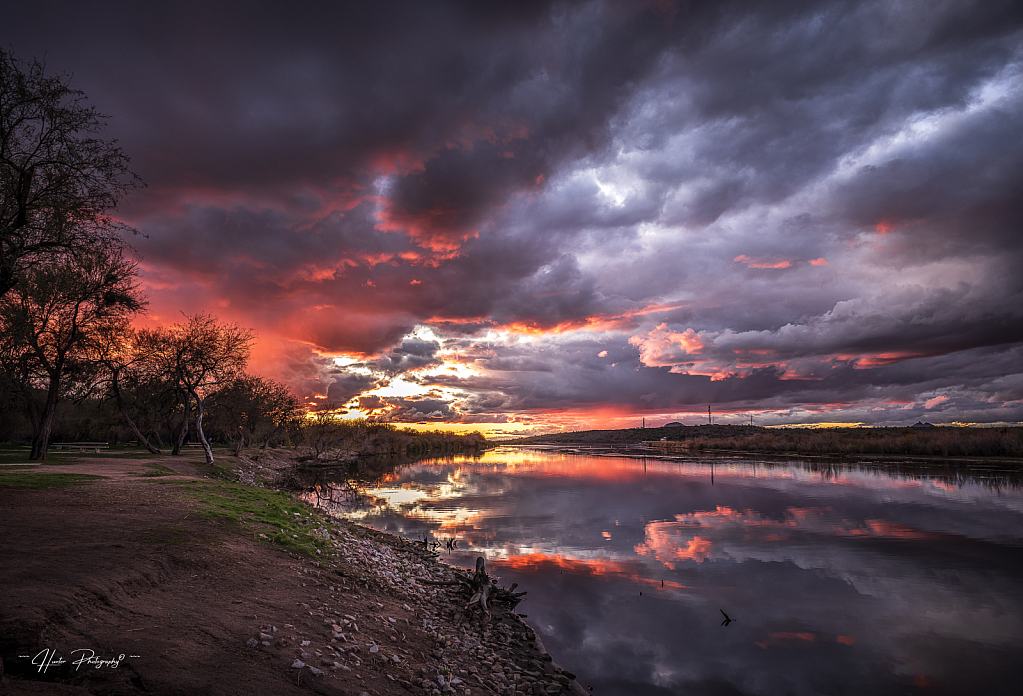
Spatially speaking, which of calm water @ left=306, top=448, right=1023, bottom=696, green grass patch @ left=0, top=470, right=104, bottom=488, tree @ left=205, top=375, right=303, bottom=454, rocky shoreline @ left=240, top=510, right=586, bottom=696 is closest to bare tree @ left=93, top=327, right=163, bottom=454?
tree @ left=205, top=375, right=303, bottom=454

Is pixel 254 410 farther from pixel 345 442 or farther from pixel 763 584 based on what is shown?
pixel 763 584

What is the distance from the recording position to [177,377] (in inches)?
1619

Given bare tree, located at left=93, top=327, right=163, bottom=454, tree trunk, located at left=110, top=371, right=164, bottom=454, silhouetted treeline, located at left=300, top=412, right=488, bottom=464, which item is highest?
bare tree, located at left=93, top=327, right=163, bottom=454

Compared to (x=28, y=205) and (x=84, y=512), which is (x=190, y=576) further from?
(x=28, y=205)

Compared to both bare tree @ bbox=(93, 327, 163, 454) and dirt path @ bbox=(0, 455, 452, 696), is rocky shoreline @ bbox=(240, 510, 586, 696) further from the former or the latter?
bare tree @ bbox=(93, 327, 163, 454)

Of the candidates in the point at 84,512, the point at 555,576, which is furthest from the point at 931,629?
the point at 84,512

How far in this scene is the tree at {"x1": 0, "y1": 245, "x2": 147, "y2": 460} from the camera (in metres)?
26.7

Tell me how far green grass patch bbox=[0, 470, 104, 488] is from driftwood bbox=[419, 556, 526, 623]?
1396 cm

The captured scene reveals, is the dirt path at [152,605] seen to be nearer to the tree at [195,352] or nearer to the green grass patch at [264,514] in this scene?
the green grass patch at [264,514]

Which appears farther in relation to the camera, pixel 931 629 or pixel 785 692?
pixel 931 629

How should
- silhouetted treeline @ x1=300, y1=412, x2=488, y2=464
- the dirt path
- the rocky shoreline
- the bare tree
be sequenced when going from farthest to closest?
silhouetted treeline @ x1=300, y1=412, x2=488, y2=464, the bare tree, the rocky shoreline, the dirt path

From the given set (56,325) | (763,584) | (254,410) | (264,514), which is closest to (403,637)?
(264,514)

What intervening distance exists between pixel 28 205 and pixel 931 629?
32.2 m

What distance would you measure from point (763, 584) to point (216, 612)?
17.6 metres
